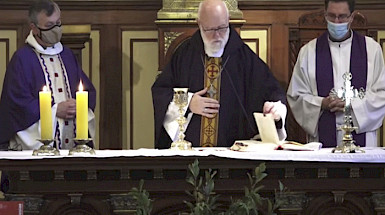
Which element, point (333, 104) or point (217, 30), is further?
point (333, 104)

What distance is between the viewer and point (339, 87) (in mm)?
7078

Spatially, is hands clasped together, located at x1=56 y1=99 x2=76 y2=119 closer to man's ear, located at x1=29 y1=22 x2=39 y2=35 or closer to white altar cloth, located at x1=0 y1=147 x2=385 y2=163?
man's ear, located at x1=29 y1=22 x2=39 y2=35

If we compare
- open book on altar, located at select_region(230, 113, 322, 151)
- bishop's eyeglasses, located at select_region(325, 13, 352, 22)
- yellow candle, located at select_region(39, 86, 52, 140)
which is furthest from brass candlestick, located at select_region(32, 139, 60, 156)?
bishop's eyeglasses, located at select_region(325, 13, 352, 22)

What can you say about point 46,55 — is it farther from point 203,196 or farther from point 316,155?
point 203,196

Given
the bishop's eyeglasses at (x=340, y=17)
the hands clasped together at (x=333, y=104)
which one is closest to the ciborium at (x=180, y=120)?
the hands clasped together at (x=333, y=104)

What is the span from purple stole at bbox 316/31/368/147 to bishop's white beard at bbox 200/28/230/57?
896 mm

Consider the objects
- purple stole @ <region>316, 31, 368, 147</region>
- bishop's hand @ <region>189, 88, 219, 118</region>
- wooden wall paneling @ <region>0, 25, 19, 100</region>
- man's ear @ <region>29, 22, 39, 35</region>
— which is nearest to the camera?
bishop's hand @ <region>189, 88, 219, 118</region>

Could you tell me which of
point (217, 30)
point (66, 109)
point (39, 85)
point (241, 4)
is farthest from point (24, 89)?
point (241, 4)

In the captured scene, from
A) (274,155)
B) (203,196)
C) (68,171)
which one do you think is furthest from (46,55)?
(203,196)

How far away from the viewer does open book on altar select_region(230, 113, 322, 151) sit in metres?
5.59

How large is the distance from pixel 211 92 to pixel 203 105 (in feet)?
1.19

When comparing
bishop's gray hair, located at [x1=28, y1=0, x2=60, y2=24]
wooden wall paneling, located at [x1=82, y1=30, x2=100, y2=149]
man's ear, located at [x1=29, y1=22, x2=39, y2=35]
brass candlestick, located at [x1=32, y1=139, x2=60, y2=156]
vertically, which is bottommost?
brass candlestick, located at [x1=32, y1=139, x2=60, y2=156]

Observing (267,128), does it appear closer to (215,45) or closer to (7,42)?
(215,45)

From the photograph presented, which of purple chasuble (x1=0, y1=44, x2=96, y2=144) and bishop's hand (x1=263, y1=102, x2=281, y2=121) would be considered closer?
bishop's hand (x1=263, y1=102, x2=281, y2=121)
